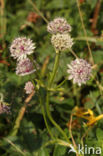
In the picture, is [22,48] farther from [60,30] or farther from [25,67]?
[60,30]

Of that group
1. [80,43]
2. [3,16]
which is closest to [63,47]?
[80,43]

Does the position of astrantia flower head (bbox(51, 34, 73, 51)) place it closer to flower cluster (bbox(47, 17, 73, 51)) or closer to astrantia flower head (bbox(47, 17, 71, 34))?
flower cluster (bbox(47, 17, 73, 51))

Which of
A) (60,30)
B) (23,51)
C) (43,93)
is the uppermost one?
(60,30)

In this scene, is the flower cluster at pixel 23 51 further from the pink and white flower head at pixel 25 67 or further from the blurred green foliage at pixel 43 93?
the blurred green foliage at pixel 43 93

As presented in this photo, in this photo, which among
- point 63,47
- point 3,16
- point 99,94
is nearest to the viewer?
point 63,47

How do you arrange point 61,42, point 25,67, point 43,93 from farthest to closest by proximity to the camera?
point 43,93
point 25,67
point 61,42

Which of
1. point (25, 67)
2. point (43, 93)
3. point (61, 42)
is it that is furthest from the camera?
point (43, 93)

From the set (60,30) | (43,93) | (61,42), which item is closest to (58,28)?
(60,30)

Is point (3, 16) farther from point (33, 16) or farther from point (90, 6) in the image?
point (90, 6)
